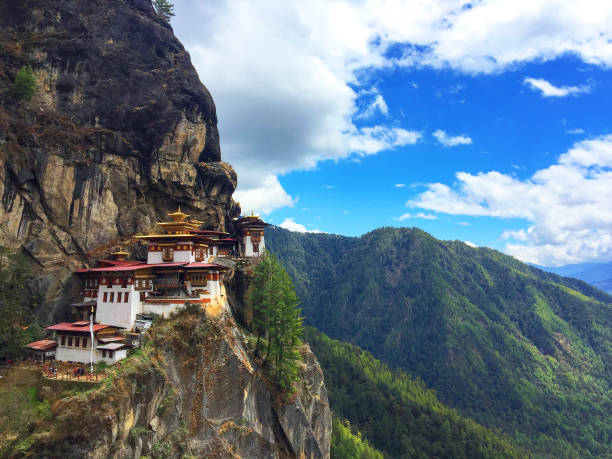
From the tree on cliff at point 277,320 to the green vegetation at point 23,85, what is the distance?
39.5 meters

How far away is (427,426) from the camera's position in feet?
442

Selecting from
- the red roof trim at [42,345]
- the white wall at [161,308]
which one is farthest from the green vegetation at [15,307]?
the white wall at [161,308]

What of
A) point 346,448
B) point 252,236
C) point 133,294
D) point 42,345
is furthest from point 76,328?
point 346,448

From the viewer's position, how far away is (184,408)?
41.9 m

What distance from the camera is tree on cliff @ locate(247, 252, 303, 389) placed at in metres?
54.1

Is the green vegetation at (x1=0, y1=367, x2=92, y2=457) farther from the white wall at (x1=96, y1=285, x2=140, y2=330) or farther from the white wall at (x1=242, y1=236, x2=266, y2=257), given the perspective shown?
the white wall at (x1=242, y1=236, x2=266, y2=257)

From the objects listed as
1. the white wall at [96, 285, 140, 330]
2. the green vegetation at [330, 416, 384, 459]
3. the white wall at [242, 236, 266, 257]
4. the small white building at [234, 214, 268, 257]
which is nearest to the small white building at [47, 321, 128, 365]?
the white wall at [96, 285, 140, 330]

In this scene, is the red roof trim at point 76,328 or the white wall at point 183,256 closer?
the red roof trim at point 76,328

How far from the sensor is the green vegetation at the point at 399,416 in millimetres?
127125

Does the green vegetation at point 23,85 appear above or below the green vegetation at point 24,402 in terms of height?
Result: above

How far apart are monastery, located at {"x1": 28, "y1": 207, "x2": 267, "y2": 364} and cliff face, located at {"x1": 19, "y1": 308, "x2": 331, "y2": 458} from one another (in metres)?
2.89

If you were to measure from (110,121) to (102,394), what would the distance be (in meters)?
44.4

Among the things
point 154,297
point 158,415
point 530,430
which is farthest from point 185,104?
point 530,430

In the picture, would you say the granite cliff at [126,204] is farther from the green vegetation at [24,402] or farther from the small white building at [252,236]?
the small white building at [252,236]
